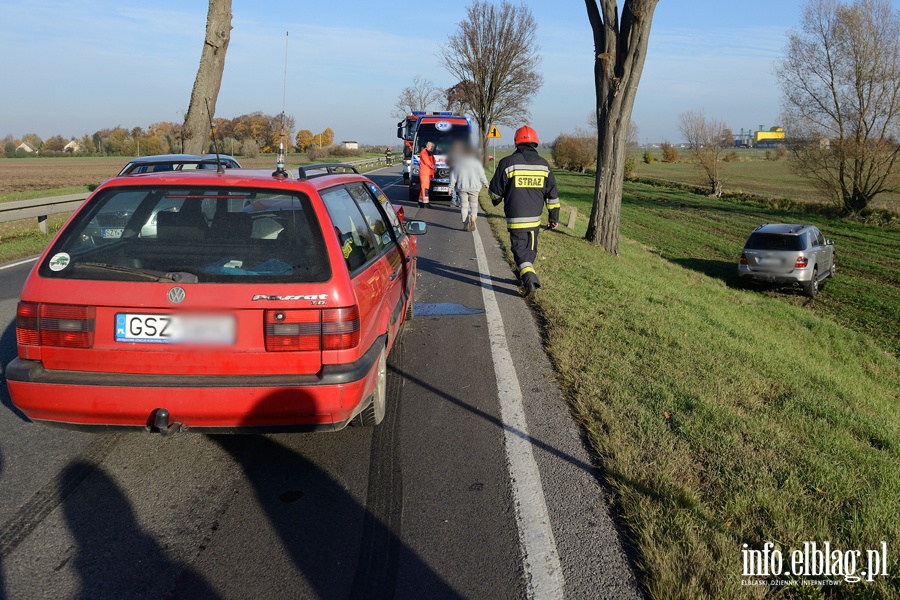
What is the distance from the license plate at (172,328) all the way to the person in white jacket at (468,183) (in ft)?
40.7

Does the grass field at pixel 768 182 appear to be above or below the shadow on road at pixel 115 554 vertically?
above

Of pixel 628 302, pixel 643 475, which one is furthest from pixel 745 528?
pixel 628 302

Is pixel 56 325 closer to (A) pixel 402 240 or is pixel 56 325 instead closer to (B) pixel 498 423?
(B) pixel 498 423

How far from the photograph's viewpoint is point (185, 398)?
11.8 ft

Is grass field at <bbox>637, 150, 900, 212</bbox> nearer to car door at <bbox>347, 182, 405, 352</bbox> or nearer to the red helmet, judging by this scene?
the red helmet

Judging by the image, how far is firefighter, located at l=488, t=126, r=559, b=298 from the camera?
845cm

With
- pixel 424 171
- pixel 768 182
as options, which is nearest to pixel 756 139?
pixel 768 182

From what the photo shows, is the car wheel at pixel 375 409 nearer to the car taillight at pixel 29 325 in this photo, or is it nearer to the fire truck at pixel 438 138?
the car taillight at pixel 29 325

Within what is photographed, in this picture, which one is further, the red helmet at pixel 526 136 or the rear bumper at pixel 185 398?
the red helmet at pixel 526 136

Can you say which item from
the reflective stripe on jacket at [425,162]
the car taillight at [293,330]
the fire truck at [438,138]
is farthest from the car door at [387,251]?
the fire truck at [438,138]

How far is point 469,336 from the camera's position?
22.9ft

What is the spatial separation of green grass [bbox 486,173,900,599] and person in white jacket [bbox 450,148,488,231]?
16.5ft

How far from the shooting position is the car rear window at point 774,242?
1636 centimetres

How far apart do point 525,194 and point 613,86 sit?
675cm
